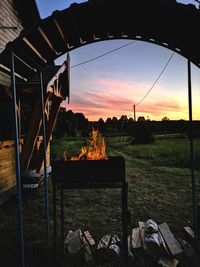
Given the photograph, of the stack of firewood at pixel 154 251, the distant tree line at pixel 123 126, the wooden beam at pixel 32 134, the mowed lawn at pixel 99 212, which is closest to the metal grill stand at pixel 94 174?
the stack of firewood at pixel 154 251

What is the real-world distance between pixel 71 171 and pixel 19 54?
2049 mm

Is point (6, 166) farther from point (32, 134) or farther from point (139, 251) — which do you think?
point (139, 251)

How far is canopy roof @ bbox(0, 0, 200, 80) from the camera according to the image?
3600 mm

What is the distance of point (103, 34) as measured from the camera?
15.5 ft

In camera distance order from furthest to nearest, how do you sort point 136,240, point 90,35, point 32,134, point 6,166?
point 6,166 < point 32,134 < point 90,35 < point 136,240

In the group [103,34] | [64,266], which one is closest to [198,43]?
[103,34]

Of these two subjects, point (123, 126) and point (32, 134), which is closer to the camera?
point (32, 134)

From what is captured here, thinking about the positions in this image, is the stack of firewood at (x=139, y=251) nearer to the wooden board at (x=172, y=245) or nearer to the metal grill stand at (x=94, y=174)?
the wooden board at (x=172, y=245)

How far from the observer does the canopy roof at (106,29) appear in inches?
142

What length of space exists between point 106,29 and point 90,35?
316 mm

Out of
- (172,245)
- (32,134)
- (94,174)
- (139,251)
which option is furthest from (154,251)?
(32,134)

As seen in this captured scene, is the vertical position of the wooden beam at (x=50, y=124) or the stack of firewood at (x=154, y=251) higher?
the wooden beam at (x=50, y=124)

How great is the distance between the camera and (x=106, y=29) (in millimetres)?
4582

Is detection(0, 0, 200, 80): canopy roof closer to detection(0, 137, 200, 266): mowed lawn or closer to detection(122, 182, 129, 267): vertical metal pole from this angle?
detection(122, 182, 129, 267): vertical metal pole
